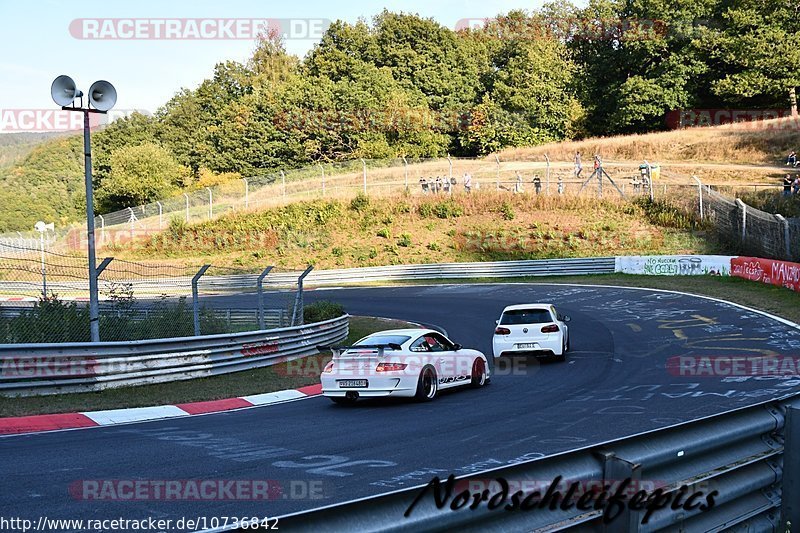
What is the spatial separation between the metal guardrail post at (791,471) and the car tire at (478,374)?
1058 centimetres

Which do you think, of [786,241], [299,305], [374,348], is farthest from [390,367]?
[786,241]

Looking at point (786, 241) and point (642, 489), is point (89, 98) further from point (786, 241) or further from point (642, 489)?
point (786, 241)

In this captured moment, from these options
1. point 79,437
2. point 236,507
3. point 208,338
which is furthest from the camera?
point 208,338

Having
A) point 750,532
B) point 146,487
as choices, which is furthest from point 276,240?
point 750,532

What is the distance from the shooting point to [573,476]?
356 centimetres

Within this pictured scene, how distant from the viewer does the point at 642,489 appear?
378 cm

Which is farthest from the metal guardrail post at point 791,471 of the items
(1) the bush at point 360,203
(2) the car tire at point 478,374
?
(1) the bush at point 360,203

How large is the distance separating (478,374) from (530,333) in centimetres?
338

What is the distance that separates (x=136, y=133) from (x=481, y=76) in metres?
45.1

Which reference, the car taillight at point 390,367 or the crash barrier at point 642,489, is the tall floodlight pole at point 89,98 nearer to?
the car taillight at point 390,367

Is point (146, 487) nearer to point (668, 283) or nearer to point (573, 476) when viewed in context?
point (573, 476)

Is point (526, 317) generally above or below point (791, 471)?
below

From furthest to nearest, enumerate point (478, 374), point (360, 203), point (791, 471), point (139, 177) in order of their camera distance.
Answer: point (139, 177)
point (360, 203)
point (478, 374)
point (791, 471)

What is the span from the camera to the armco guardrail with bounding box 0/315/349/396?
13164mm
